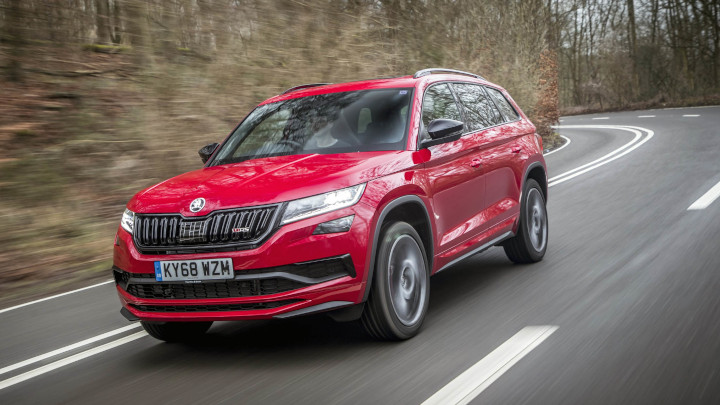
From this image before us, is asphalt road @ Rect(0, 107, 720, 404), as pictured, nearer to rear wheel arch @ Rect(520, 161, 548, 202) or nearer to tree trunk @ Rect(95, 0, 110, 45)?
rear wheel arch @ Rect(520, 161, 548, 202)

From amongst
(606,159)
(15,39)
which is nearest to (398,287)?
(15,39)

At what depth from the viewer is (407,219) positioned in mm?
5086

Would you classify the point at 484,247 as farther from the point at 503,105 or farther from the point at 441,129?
the point at 503,105

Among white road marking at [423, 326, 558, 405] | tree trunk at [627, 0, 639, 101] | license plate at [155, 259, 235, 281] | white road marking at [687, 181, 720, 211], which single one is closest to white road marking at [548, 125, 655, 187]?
white road marking at [687, 181, 720, 211]

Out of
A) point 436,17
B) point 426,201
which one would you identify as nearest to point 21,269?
point 426,201

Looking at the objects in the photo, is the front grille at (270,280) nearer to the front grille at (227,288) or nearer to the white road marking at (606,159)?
the front grille at (227,288)

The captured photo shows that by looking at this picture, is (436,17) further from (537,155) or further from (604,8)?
(604,8)

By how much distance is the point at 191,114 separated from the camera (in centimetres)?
1262

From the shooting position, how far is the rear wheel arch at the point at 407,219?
449 cm

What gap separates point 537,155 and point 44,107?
8317 millimetres

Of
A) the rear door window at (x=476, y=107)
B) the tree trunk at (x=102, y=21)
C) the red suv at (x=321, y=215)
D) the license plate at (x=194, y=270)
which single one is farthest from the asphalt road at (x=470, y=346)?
the tree trunk at (x=102, y=21)

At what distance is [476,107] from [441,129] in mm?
1432

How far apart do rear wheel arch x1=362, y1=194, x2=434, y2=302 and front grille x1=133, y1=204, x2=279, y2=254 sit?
0.64 meters

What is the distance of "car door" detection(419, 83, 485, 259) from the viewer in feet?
17.3
